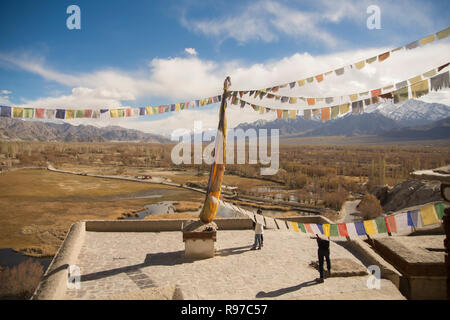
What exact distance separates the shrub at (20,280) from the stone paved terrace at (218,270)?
6.29 m

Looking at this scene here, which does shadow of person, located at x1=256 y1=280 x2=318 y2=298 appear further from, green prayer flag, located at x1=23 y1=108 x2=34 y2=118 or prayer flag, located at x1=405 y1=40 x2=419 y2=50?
green prayer flag, located at x1=23 y1=108 x2=34 y2=118

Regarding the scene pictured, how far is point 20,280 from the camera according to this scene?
48.9 feet

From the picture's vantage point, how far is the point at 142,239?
34.2 feet

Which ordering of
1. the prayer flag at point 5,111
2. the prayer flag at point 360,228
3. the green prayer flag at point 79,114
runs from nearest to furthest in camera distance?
the prayer flag at point 360,228 < the prayer flag at point 5,111 < the green prayer flag at point 79,114

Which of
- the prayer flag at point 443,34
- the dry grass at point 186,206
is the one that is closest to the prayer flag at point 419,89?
the prayer flag at point 443,34

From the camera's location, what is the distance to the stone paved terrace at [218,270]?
662 centimetres

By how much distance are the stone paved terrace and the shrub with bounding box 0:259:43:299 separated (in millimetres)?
6286

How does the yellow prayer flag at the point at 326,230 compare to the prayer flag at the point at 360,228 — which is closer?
the prayer flag at the point at 360,228

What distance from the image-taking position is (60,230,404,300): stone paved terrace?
6.62m

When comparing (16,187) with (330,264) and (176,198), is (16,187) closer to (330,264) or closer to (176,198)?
(176,198)

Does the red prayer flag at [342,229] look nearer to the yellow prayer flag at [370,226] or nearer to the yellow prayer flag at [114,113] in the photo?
the yellow prayer flag at [370,226]

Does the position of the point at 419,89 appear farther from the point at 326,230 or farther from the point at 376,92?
the point at 326,230
